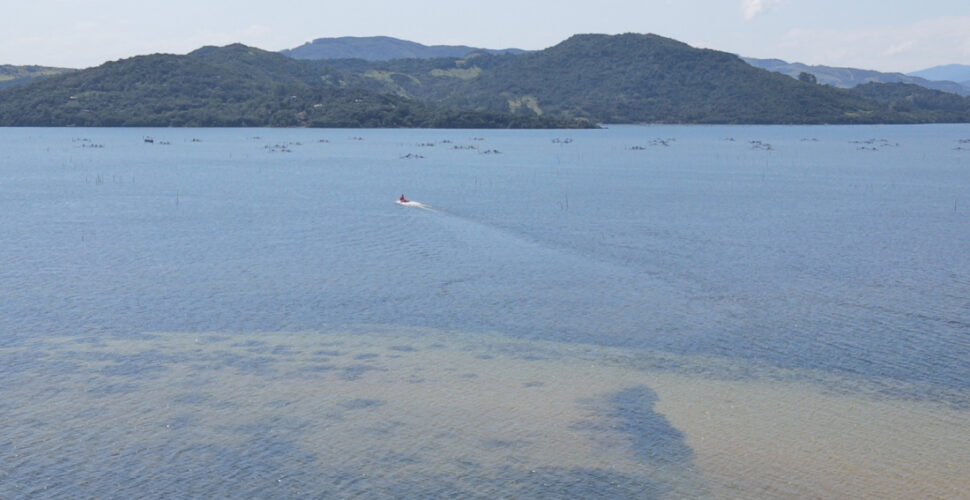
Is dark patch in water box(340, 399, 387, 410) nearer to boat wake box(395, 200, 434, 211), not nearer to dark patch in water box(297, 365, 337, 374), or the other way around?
dark patch in water box(297, 365, 337, 374)

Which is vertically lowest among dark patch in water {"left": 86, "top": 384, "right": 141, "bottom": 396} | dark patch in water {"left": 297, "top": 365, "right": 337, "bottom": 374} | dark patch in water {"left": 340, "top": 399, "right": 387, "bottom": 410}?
dark patch in water {"left": 297, "top": 365, "right": 337, "bottom": 374}

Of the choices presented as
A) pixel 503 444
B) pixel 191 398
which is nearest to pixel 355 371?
pixel 191 398

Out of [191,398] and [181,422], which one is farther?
[191,398]

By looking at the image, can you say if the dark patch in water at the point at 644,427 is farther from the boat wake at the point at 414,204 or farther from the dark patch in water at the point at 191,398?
the boat wake at the point at 414,204

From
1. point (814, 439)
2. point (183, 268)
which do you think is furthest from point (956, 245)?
point (183, 268)

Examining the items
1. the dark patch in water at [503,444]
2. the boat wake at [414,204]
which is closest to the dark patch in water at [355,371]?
the dark patch in water at [503,444]

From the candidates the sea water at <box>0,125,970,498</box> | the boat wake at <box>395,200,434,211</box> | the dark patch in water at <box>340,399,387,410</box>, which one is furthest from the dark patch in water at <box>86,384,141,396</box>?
the boat wake at <box>395,200,434,211</box>

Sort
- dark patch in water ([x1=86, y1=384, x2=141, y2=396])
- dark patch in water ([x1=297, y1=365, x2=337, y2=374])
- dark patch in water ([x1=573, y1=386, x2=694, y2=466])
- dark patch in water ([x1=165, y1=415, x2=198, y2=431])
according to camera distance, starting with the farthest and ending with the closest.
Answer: dark patch in water ([x1=297, y1=365, x2=337, y2=374])
dark patch in water ([x1=86, y1=384, x2=141, y2=396])
dark patch in water ([x1=165, y1=415, x2=198, y2=431])
dark patch in water ([x1=573, y1=386, x2=694, y2=466])

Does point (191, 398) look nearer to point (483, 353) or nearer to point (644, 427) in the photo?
point (483, 353)
